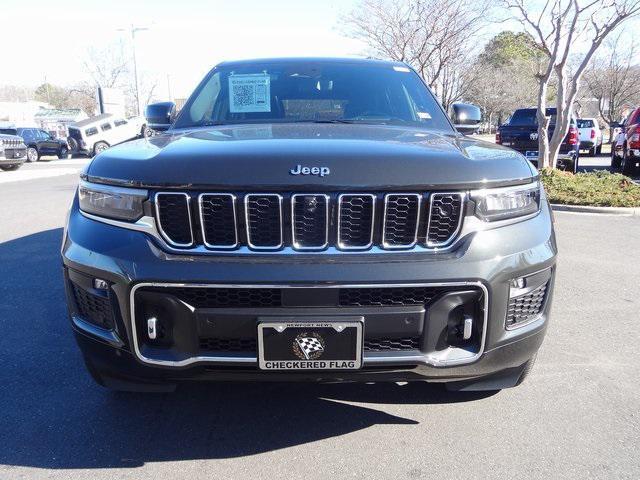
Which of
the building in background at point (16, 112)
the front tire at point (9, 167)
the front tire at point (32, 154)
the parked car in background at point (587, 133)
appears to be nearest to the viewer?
the front tire at point (9, 167)

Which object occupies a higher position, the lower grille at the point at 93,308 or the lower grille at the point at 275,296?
the lower grille at the point at 275,296

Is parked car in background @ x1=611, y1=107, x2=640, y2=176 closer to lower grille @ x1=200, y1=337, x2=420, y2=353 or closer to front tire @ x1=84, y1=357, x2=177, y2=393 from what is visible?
lower grille @ x1=200, y1=337, x2=420, y2=353

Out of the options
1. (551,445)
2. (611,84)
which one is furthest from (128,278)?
(611,84)

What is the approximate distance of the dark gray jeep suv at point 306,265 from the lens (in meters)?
2.06

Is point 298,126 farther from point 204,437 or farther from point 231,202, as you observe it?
A: point 204,437

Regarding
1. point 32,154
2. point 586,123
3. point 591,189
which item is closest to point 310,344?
point 591,189

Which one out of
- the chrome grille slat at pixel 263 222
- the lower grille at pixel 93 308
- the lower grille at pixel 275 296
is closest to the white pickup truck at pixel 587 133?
the lower grille at pixel 275 296

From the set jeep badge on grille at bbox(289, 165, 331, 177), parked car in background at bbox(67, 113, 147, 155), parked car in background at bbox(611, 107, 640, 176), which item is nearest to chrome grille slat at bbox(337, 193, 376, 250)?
jeep badge on grille at bbox(289, 165, 331, 177)

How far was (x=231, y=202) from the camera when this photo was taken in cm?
213

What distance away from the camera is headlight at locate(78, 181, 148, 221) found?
7.16ft

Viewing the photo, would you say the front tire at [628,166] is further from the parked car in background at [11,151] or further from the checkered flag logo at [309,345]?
the parked car in background at [11,151]

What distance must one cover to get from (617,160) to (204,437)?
18256 millimetres

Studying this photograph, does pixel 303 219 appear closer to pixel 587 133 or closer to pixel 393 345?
pixel 393 345

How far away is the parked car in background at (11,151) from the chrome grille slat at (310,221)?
67.5 ft
